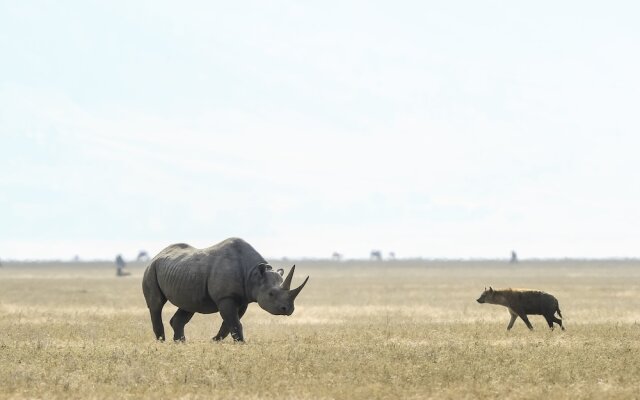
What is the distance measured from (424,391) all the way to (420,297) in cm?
3571

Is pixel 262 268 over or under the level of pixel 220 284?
over

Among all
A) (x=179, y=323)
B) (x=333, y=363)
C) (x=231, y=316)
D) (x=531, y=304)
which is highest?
(x=531, y=304)

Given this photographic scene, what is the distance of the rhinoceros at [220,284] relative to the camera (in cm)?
1978

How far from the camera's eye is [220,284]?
2020cm

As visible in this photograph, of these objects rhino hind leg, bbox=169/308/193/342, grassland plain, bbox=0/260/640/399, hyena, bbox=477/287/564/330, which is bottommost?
grassland plain, bbox=0/260/640/399

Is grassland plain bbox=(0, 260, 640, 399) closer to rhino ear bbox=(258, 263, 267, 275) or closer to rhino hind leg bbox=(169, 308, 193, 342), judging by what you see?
rhino hind leg bbox=(169, 308, 193, 342)

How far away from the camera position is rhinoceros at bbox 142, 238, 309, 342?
19781 millimetres

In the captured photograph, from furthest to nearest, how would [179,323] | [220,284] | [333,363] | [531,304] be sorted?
[531,304] → [179,323] → [220,284] → [333,363]

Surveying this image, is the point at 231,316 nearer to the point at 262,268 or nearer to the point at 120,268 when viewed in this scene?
the point at 262,268

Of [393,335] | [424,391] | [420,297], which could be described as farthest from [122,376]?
[420,297]

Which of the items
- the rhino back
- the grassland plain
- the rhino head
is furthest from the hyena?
the rhino back

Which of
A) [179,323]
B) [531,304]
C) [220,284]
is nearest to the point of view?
[220,284]

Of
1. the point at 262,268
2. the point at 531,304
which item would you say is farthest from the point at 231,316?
the point at 531,304

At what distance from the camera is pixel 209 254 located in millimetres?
20906
